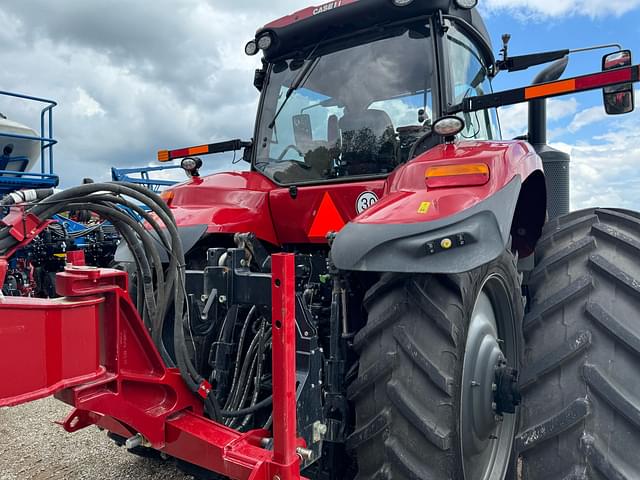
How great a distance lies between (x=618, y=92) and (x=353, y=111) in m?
1.21

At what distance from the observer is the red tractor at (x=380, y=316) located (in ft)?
4.86

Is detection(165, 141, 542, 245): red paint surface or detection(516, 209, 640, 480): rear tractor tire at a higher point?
detection(165, 141, 542, 245): red paint surface

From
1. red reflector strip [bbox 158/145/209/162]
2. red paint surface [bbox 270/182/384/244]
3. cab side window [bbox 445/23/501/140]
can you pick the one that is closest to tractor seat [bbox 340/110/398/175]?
red paint surface [bbox 270/182/384/244]

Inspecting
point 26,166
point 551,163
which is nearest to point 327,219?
point 551,163

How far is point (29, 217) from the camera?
1451 millimetres

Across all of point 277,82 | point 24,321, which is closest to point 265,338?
point 24,321

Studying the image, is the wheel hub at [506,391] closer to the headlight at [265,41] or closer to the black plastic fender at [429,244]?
the black plastic fender at [429,244]

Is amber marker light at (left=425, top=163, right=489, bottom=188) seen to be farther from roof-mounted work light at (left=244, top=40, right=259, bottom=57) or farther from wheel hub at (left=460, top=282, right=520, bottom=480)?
roof-mounted work light at (left=244, top=40, right=259, bottom=57)

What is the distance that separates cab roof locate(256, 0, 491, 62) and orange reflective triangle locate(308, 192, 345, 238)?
95cm

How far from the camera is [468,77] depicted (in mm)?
2689

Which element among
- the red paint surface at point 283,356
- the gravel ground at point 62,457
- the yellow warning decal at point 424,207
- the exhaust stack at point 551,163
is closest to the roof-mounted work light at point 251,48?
the yellow warning decal at point 424,207

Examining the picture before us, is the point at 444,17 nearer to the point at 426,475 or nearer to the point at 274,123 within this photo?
the point at 274,123

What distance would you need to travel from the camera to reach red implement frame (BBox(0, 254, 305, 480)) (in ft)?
4.10

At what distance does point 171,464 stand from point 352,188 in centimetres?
205
